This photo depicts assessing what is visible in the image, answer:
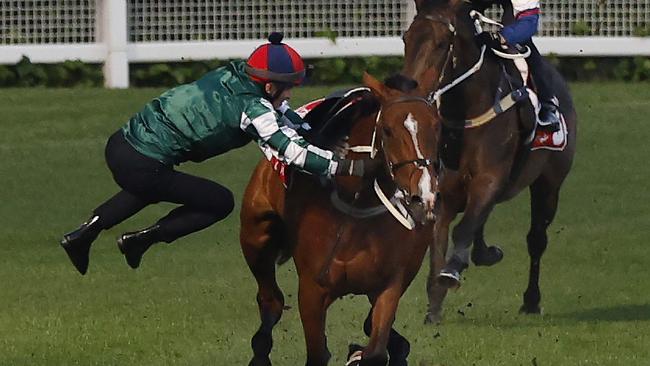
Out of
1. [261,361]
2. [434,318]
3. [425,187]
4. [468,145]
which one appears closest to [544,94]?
[468,145]

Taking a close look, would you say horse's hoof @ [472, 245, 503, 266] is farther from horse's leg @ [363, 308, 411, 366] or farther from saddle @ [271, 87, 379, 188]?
saddle @ [271, 87, 379, 188]

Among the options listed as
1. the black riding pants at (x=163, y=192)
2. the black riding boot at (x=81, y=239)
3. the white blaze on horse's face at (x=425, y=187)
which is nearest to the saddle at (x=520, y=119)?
the black riding pants at (x=163, y=192)

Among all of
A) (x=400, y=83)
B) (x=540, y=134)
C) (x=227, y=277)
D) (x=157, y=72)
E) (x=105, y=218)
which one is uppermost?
(x=400, y=83)

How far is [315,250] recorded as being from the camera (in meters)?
7.60

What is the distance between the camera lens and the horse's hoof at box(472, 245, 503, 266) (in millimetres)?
11172

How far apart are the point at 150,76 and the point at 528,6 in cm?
973

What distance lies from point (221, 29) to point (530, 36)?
31.6 feet

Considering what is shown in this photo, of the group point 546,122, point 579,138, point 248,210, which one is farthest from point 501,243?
point 248,210

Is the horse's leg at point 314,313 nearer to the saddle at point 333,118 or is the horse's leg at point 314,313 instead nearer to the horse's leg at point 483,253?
the saddle at point 333,118

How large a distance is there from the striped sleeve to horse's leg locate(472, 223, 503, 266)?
3.71 m

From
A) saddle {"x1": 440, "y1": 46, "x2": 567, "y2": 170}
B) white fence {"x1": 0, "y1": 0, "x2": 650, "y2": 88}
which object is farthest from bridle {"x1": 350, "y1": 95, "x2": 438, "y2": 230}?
white fence {"x1": 0, "y1": 0, "x2": 650, "y2": 88}

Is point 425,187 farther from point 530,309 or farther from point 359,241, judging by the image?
point 530,309

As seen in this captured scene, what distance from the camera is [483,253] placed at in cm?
1124

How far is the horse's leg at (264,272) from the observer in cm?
838
